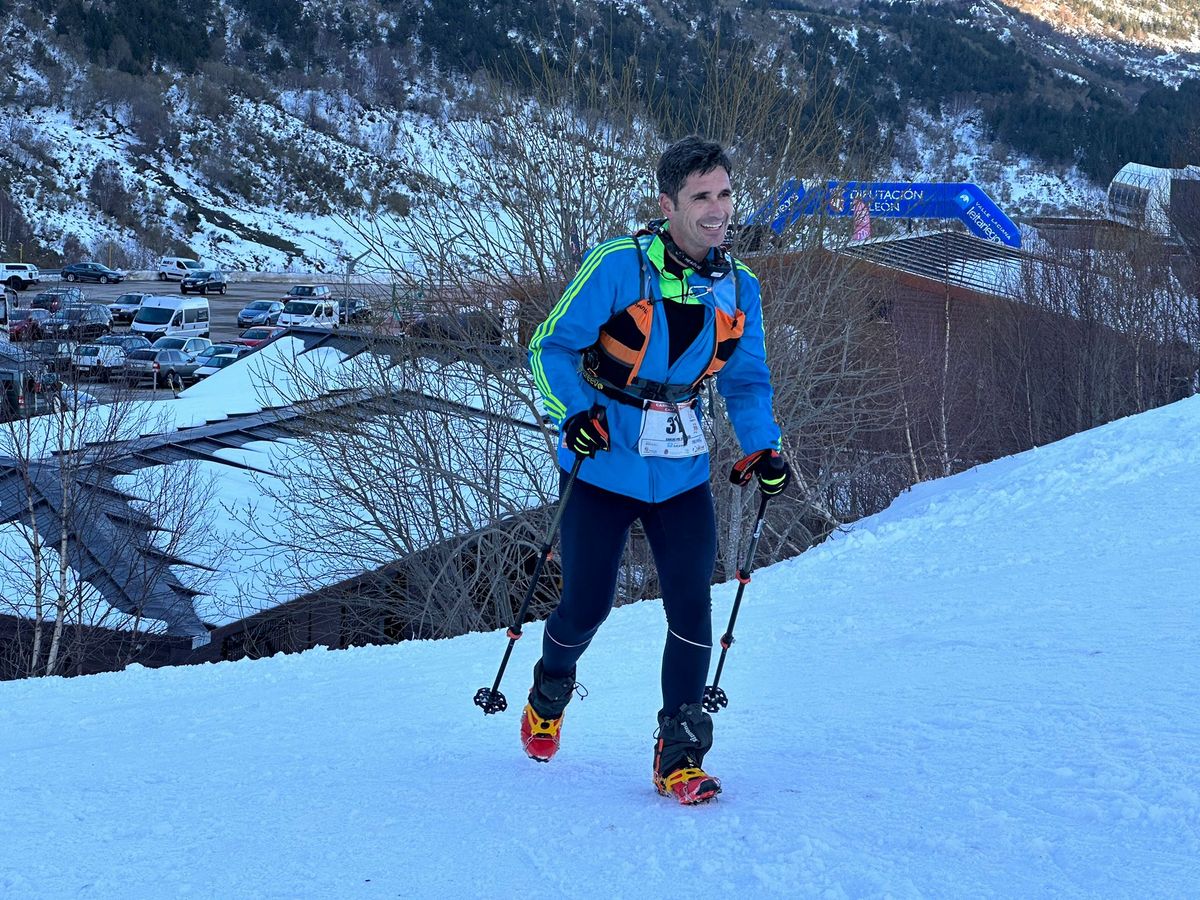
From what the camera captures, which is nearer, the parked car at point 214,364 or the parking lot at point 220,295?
the parked car at point 214,364

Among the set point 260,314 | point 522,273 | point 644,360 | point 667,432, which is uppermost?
point 644,360

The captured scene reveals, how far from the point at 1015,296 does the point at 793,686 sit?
3394cm

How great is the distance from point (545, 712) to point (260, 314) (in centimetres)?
4545

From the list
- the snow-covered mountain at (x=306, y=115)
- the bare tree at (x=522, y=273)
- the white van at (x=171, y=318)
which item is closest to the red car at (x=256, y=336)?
the white van at (x=171, y=318)

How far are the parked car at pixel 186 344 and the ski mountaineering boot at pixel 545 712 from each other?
36207 mm

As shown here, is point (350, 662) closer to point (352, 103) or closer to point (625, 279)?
point (625, 279)

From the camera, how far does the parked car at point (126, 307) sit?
4438 cm

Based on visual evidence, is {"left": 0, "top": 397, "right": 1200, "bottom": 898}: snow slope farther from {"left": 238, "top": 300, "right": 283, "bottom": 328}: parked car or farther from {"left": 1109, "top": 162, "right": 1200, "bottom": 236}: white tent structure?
{"left": 238, "top": 300, "right": 283, "bottom": 328}: parked car

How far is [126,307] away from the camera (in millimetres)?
45344

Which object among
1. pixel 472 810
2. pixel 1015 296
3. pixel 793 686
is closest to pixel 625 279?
pixel 472 810

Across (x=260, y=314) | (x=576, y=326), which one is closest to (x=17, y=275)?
(x=260, y=314)

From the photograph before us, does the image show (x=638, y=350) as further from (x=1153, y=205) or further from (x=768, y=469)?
(x=1153, y=205)

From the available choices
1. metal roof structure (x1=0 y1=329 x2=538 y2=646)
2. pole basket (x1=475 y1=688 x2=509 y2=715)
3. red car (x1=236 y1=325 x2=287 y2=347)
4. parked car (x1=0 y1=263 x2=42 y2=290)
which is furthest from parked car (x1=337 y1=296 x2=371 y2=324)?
parked car (x1=0 y1=263 x2=42 y2=290)

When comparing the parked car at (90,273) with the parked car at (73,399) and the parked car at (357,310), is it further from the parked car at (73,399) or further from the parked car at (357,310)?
the parked car at (357,310)
